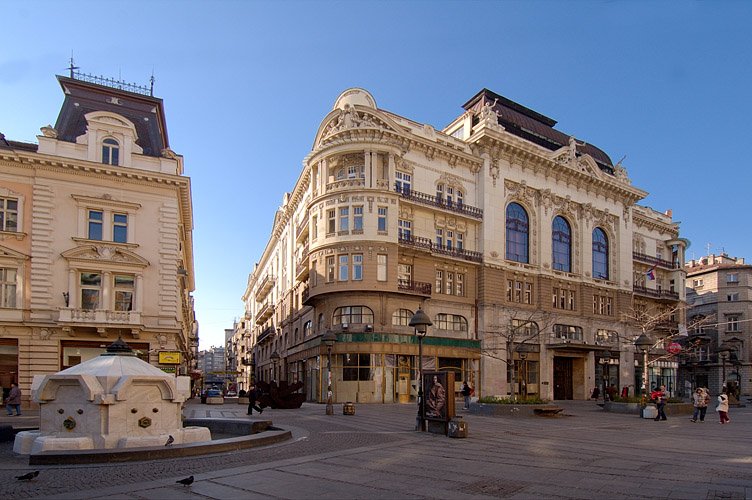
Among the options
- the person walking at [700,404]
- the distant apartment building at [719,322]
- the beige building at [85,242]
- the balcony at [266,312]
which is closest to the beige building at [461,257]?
the balcony at [266,312]

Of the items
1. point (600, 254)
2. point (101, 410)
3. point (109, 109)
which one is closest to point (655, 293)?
point (600, 254)

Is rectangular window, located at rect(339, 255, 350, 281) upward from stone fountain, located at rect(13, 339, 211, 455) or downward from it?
upward

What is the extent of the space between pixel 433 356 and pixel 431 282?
541cm

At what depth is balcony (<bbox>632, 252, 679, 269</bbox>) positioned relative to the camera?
208 feet

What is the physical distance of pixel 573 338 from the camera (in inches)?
2104

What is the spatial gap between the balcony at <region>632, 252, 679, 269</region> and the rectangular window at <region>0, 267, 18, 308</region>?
54.9m

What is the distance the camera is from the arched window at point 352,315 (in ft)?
135

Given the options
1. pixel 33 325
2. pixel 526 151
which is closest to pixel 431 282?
pixel 526 151

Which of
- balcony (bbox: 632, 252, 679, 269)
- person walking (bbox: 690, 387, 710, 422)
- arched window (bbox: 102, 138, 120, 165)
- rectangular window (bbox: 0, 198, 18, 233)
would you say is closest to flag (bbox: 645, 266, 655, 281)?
balcony (bbox: 632, 252, 679, 269)

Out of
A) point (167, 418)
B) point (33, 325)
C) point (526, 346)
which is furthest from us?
point (526, 346)

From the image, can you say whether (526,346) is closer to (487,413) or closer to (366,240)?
(366,240)

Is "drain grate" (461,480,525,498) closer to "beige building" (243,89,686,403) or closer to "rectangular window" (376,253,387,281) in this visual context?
"beige building" (243,89,686,403)

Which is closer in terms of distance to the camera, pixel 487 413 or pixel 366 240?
pixel 487 413

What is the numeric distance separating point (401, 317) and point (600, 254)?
25.9 metres
